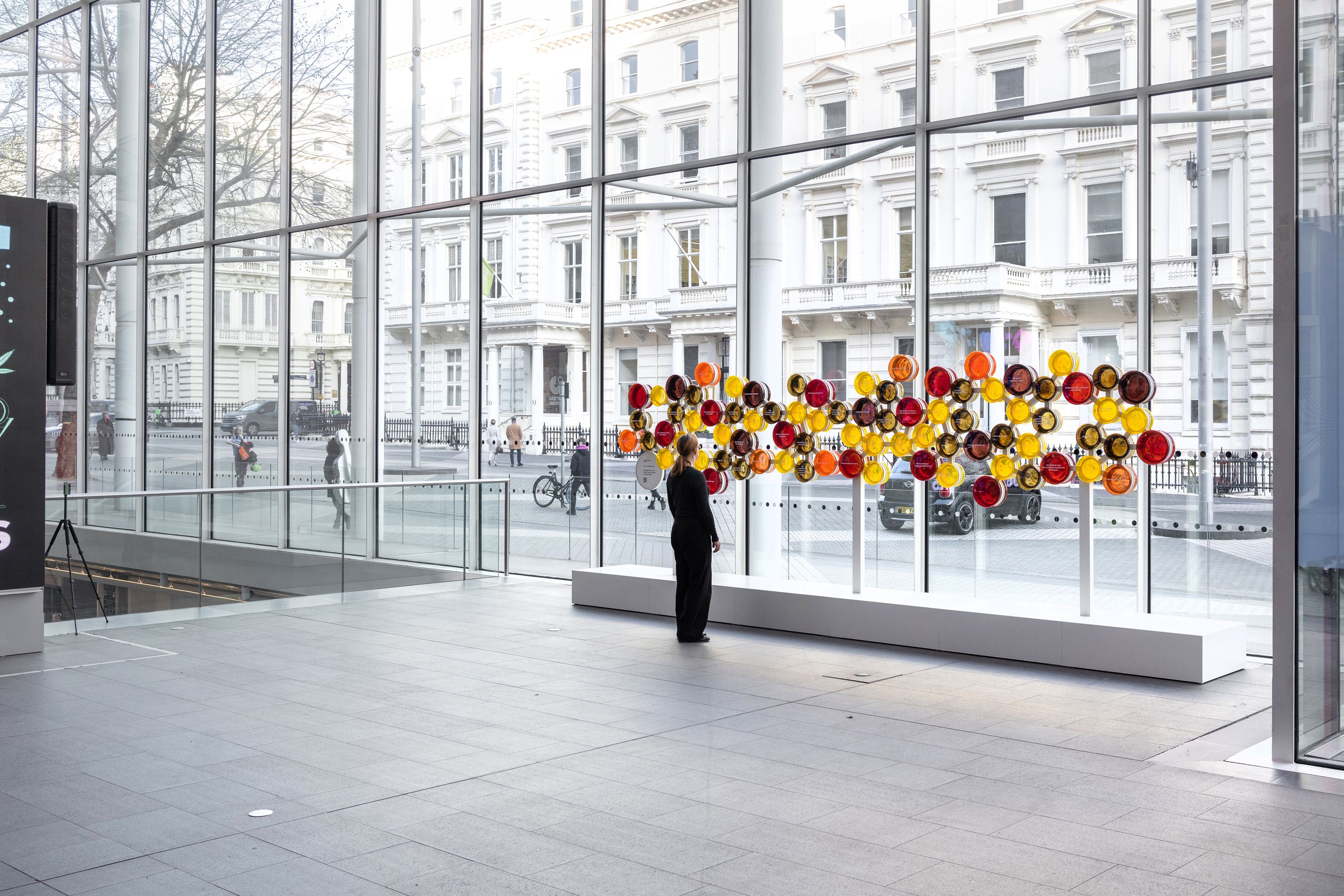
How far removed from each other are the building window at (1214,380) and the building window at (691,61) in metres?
5.38

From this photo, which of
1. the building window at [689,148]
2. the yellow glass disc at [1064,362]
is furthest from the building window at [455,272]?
the yellow glass disc at [1064,362]

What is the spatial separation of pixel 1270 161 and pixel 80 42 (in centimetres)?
1828

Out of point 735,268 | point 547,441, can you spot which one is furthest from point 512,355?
point 735,268

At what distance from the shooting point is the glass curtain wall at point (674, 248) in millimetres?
9000

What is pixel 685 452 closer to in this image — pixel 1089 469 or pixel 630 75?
pixel 1089 469

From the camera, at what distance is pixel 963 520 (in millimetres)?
9984

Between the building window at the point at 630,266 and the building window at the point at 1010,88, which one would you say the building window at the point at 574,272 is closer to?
the building window at the point at 630,266

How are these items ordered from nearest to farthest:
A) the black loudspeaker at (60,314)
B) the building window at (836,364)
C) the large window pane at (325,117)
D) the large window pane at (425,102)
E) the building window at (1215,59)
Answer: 1. the black loudspeaker at (60,314)
2. the building window at (1215,59)
3. the building window at (836,364)
4. the large window pane at (425,102)
5. the large window pane at (325,117)

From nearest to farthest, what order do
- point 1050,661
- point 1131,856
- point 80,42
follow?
point 1131,856, point 1050,661, point 80,42

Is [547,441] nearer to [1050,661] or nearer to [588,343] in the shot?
[588,343]

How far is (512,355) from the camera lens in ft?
43.6

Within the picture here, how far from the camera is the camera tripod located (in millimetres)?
9445

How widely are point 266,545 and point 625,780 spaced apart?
695cm

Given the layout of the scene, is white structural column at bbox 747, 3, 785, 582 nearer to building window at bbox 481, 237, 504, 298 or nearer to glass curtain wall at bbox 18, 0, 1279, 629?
glass curtain wall at bbox 18, 0, 1279, 629
